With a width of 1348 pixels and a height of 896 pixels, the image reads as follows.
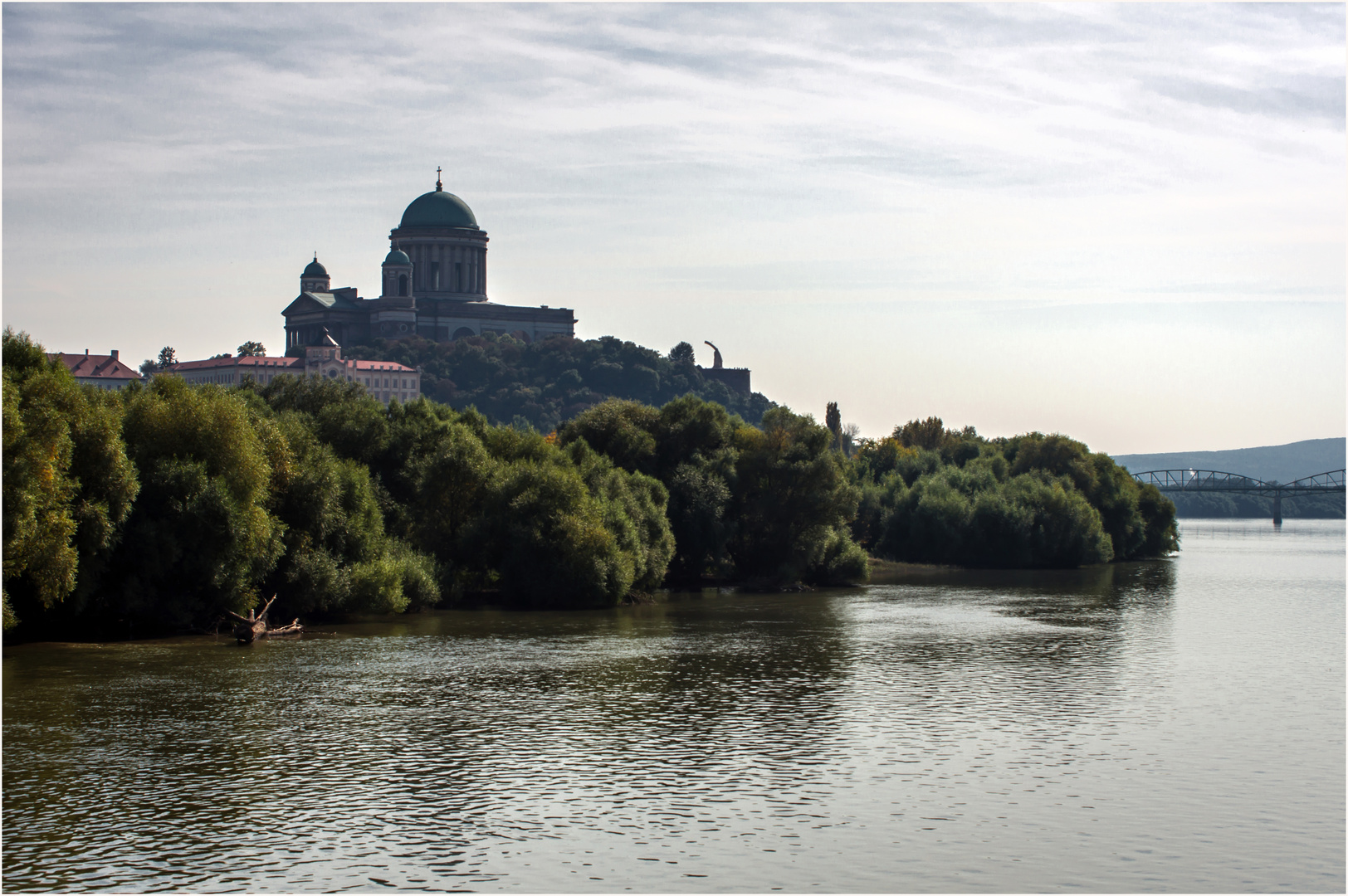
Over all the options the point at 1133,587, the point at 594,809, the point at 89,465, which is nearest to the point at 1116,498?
the point at 1133,587

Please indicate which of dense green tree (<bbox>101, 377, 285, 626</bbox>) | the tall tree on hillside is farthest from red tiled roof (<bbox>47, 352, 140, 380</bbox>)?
dense green tree (<bbox>101, 377, 285, 626</bbox>)

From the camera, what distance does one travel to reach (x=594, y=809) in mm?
23578

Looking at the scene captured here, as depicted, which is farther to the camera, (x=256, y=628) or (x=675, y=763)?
(x=256, y=628)

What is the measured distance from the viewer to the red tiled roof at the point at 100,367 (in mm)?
172625

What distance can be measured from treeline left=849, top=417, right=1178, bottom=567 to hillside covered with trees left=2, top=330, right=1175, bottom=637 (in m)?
0.19

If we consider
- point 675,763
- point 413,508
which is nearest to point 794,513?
point 413,508

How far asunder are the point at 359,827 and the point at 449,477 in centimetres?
3814

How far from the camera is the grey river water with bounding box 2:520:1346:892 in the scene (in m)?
20.6

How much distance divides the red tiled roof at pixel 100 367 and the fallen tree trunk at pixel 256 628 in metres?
135

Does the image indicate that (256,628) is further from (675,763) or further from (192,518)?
(675,763)

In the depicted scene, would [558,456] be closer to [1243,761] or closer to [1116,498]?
[1243,761]

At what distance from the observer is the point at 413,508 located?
196ft

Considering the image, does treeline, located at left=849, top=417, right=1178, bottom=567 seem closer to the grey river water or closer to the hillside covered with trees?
the hillside covered with trees

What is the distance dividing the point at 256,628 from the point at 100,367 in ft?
476
